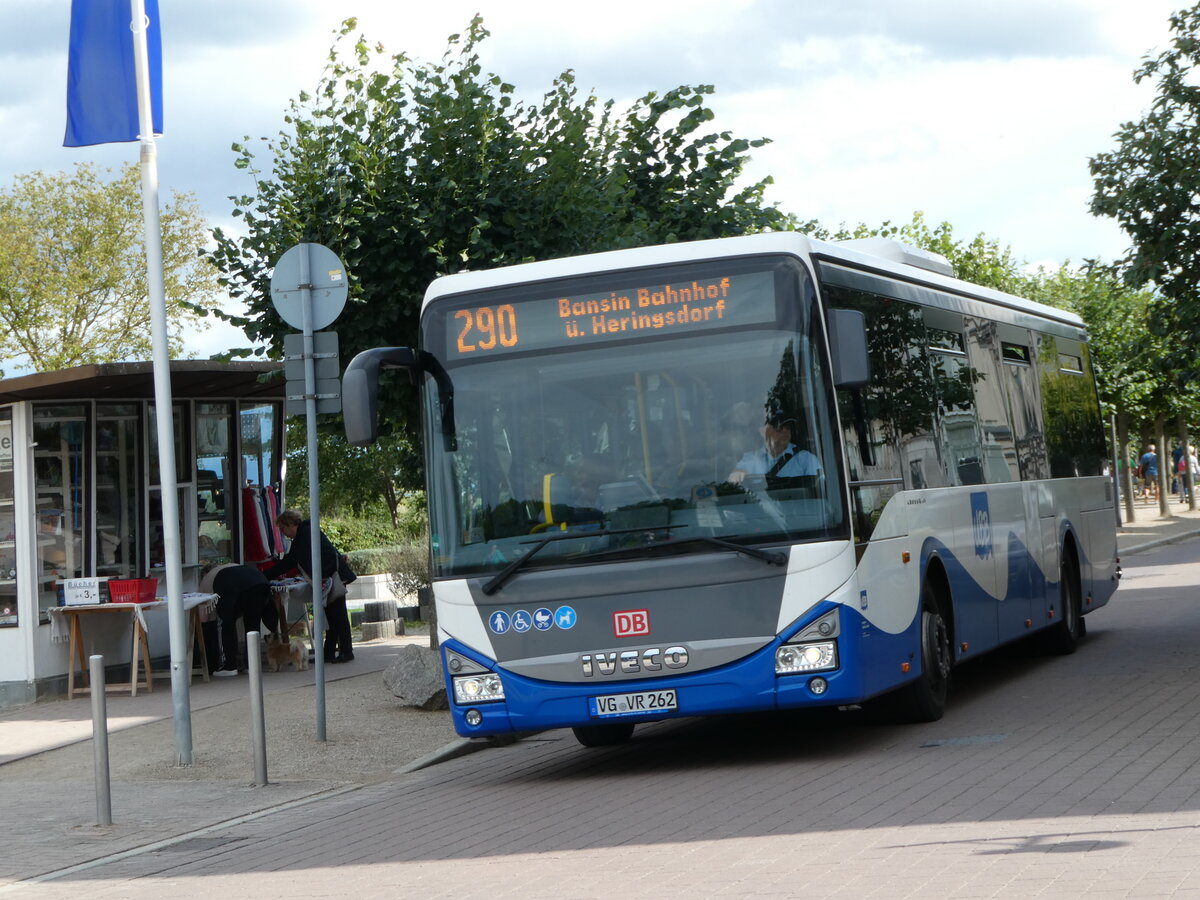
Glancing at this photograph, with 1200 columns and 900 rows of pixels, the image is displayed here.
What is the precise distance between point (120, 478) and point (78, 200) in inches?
1322

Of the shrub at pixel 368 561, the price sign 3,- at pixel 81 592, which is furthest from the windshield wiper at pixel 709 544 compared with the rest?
the shrub at pixel 368 561

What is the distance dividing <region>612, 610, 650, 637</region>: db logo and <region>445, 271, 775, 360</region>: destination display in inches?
64.0


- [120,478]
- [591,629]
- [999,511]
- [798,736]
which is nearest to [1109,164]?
[999,511]

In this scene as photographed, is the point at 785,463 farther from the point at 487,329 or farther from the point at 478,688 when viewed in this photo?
the point at 478,688

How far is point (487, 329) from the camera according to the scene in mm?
10203

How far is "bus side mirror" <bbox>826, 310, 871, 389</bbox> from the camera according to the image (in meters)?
9.69

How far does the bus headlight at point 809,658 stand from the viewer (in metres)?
9.56

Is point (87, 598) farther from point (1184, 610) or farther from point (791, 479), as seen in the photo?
point (1184, 610)

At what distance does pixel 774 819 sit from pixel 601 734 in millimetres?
3670

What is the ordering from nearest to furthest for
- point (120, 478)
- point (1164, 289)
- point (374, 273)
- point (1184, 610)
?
point (1164, 289) < point (374, 273) < point (120, 478) < point (1184, 610)

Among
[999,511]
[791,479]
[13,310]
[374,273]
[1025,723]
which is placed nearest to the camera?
[791,479]

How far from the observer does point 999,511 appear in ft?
42.9

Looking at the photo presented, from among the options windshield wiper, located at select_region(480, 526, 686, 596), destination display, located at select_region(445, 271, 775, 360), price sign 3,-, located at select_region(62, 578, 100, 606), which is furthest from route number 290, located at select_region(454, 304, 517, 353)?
price sign 3,-, located at select_region(62, 578, 100, 606)

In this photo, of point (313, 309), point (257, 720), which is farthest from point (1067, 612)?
point (257, 720)
